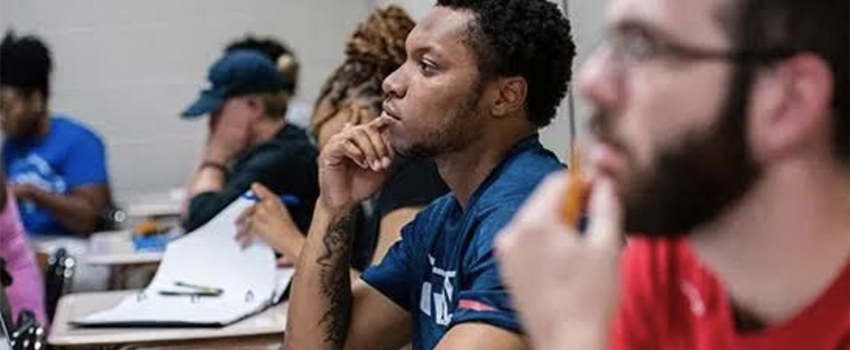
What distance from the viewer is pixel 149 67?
5773 millimetres

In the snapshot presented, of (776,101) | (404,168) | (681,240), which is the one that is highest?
(776,101)

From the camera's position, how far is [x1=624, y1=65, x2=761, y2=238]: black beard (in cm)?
102

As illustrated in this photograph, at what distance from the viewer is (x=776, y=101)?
101 cm

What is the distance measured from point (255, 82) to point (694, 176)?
294 centimetres

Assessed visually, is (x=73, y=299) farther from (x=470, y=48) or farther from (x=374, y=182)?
(x=470, y=48)

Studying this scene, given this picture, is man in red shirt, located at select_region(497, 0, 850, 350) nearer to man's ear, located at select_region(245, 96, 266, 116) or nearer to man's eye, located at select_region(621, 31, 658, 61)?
man's eye, located at select_region(621, 31, 658, 61)

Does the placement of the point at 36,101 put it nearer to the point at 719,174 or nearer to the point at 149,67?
the point at 149,67

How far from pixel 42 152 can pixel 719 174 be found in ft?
12.8

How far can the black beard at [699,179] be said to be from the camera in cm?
102

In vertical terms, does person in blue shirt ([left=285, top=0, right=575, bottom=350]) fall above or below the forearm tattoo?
above

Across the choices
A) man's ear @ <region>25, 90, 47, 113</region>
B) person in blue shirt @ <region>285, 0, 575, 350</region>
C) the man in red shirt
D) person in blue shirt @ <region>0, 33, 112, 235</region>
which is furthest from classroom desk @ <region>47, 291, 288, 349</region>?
man's ear @ <region>25, 90, 47, 113</region>

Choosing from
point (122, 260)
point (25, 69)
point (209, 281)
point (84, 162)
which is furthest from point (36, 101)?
point (209, 281)

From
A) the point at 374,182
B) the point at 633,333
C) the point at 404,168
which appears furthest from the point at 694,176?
the point at 404,168

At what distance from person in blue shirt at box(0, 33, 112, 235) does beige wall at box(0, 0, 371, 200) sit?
1.01 m
